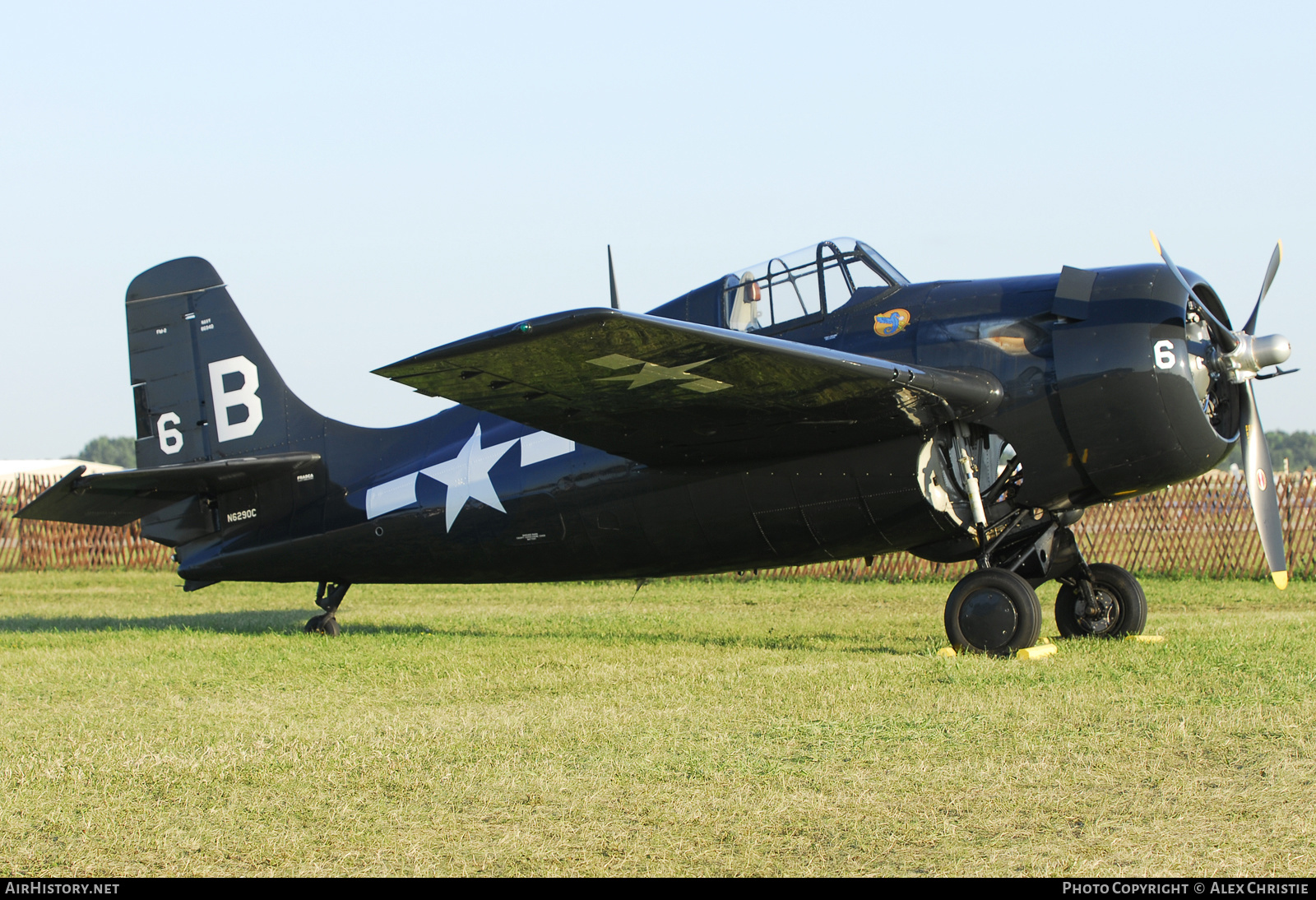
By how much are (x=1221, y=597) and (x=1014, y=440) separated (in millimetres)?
7733

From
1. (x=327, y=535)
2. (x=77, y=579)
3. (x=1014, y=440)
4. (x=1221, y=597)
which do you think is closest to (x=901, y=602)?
(x=1221, y=597)

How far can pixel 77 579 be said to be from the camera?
67.2 ft

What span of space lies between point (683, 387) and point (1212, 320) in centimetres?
396

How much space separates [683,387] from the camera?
7500 mm

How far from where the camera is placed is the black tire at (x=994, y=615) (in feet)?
26.4

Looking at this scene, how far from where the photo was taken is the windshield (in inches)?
352

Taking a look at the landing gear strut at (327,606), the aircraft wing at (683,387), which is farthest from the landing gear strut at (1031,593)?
the landing gear strut at (327,606)

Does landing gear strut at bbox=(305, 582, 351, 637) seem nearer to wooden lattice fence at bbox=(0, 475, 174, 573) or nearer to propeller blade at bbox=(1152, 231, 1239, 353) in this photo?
propeller blade at bbox=(1152, 231, 1239, 353)

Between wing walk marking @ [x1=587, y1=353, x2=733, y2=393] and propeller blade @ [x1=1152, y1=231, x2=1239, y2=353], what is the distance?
130 inches

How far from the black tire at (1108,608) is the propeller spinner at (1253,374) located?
1.05 metres

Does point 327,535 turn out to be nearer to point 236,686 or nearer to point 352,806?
point 236,686

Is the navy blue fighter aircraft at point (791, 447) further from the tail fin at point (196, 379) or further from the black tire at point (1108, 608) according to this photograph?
the tail fin at point (196, 379)

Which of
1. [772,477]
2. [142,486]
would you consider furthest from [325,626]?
[772,477]

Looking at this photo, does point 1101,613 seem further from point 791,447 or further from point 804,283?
point 804,283
